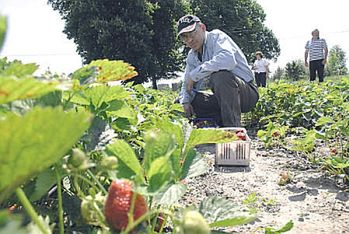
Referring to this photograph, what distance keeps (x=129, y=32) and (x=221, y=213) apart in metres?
20.5

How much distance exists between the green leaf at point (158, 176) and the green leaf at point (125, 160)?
66mm

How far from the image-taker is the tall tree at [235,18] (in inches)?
1164

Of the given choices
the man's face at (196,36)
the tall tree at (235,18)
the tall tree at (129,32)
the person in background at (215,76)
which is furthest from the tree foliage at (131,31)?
the man's face at (196,36)

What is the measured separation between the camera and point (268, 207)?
168 cm

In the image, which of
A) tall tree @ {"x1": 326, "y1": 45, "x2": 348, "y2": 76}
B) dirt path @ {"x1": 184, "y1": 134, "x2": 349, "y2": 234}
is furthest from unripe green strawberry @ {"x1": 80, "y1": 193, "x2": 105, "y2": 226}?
tall tree @ {"x1": 326, "y1": 45, "x2": 348, "y2": 76}

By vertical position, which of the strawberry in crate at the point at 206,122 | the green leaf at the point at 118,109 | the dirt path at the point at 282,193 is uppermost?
the green leaf at the point at 118,109

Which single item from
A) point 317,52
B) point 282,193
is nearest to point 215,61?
point 282,193

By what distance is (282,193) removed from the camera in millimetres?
1879

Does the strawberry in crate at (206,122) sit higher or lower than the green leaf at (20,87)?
lower

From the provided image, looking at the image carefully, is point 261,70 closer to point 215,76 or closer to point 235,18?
point 215,76

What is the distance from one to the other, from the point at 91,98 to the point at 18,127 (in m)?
0.49

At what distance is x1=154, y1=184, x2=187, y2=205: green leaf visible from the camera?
53cm

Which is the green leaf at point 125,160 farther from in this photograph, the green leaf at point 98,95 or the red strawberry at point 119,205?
the green leaf at point 98,95

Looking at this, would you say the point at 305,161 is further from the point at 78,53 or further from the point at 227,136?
the point at 78,53
